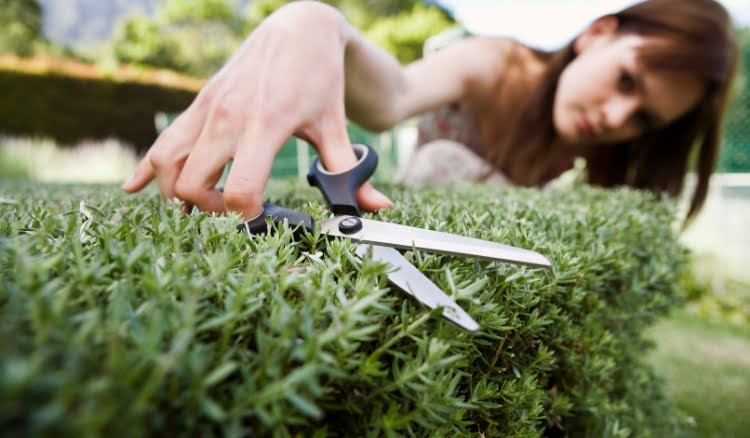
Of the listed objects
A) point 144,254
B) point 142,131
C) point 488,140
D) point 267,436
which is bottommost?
point 142,131

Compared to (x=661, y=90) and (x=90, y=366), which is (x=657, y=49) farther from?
(x=90, y=366)

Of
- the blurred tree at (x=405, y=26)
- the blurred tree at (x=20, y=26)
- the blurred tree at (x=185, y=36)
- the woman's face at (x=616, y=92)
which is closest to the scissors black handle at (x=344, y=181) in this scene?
the woman's face at (x=616, y=92)

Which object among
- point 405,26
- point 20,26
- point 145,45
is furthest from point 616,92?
point 20,26

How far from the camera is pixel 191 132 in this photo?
1.36 meters

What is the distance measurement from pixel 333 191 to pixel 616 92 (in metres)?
3.02

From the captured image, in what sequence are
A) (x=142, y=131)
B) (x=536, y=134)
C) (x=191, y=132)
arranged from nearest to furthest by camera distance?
1. (x=191, y=132)
2. (x=536, y=134)
3. (x=142, y=131)

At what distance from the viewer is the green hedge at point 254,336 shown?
1.31 ft

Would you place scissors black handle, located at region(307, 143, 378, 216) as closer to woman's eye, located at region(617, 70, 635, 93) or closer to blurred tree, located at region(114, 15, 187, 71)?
woman's eye, located at region(617, 70, 635, 93)

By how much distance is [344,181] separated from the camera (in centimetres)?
127

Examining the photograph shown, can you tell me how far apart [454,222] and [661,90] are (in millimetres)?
3111

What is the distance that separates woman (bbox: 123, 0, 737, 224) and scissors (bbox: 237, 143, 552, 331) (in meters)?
0.08

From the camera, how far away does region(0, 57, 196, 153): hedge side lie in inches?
544

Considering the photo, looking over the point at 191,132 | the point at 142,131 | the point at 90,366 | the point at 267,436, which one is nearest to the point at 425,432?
the point at 267,436

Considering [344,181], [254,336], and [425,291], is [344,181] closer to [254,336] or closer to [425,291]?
[425,291]
